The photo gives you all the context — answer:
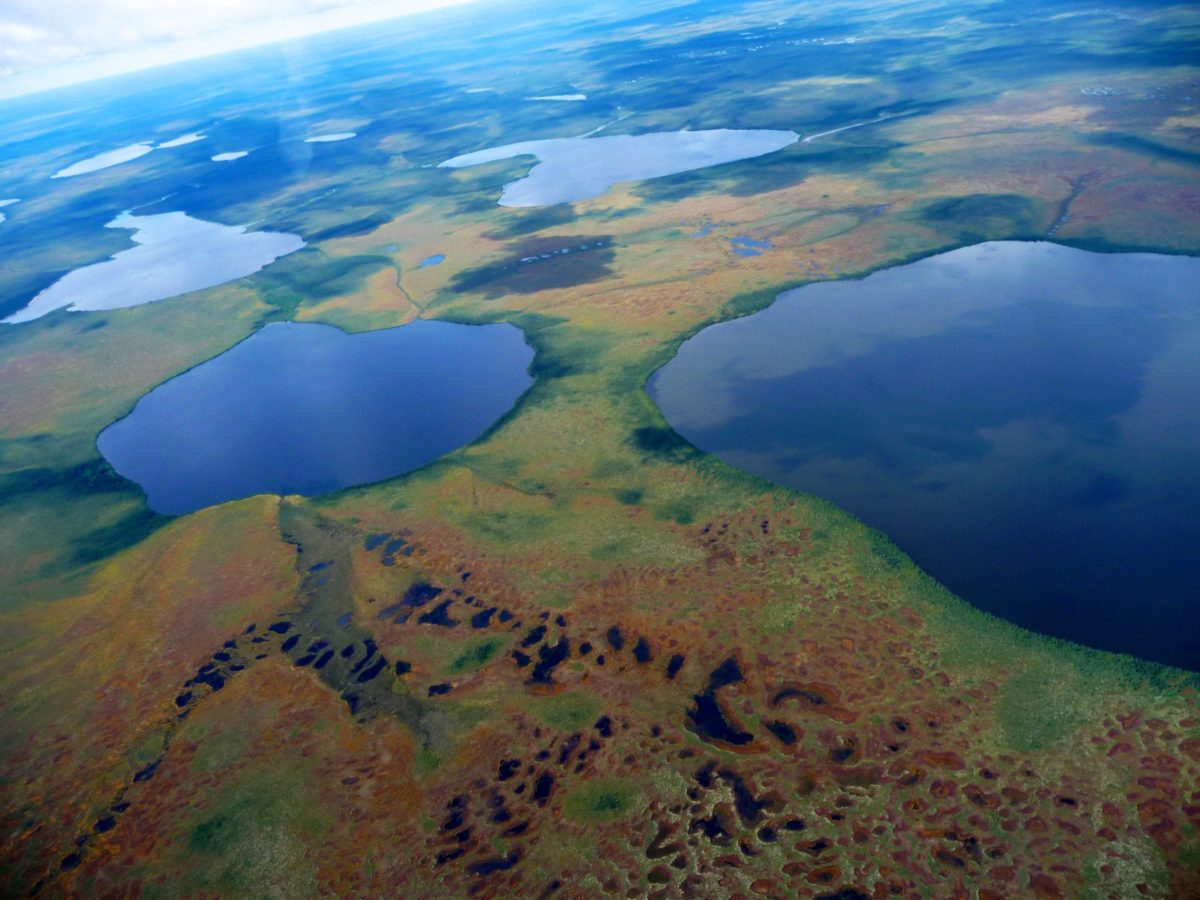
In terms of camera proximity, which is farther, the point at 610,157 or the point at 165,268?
the point at 610,157

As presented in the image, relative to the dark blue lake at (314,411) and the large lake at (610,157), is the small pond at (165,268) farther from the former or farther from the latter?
the large lake at (610,157)

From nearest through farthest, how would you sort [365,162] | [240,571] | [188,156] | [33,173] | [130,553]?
[240,571]
[130,553]
[365,162]
[188,156]
[33,173]

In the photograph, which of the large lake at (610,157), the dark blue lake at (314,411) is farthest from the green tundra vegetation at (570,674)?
the large lake at (610,157)

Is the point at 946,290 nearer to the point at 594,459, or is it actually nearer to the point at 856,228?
the point at 856,228

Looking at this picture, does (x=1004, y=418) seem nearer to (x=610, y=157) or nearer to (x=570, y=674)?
(x=570, y=674)

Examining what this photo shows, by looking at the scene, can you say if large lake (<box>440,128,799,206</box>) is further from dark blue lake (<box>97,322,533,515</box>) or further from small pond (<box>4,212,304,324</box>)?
dark blue lake (<box>97,322,533,515</box>)

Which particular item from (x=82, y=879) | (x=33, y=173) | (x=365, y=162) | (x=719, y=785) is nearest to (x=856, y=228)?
(x=719, y=785)

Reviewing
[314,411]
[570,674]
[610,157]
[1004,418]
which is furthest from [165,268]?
[1004,418]
